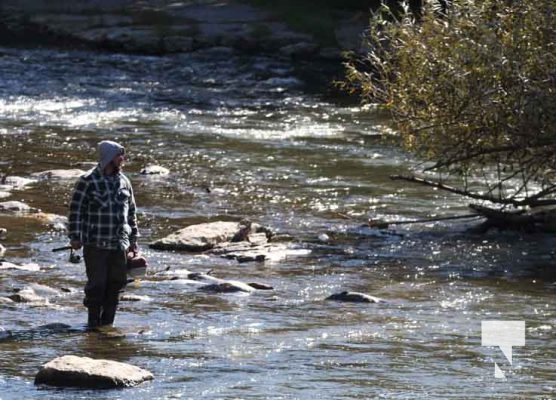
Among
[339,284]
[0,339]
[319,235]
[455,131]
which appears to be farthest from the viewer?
[319,235]

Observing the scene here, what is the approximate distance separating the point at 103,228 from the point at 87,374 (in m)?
2.52

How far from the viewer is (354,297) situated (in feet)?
46.5

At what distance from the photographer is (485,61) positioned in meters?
15.9

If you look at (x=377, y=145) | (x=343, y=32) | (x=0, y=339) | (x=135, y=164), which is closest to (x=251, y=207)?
(x=135, y=164)

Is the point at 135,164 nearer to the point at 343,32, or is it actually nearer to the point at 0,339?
the point at 0,339

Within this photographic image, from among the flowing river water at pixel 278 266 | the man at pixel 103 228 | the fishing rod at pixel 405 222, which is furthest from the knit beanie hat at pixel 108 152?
the fishing rod at pixel 405 222

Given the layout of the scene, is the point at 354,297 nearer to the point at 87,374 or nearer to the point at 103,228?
the point at 103,228

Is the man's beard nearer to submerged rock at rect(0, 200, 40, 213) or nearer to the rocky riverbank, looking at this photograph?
submerged rock at rect(0, 200, 40, 213)

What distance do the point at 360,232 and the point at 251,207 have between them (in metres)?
2.38

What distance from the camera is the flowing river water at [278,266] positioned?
422 inches

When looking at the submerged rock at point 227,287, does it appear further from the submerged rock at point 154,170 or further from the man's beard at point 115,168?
the submerged rock at point 154,170

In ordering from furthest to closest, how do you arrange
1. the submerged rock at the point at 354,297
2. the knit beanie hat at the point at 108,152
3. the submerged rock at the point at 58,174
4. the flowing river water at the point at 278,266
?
1. the submerged rock at the point at 58,174
2. the submerged rock at the point at 354,297
3. the knit beanie hat at the point at 108,152
4. the flowing river water at the point at 278,266

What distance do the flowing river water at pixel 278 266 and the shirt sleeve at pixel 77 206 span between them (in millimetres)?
834

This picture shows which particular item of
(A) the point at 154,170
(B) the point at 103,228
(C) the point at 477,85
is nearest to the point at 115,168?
(B) the point at 103,228
